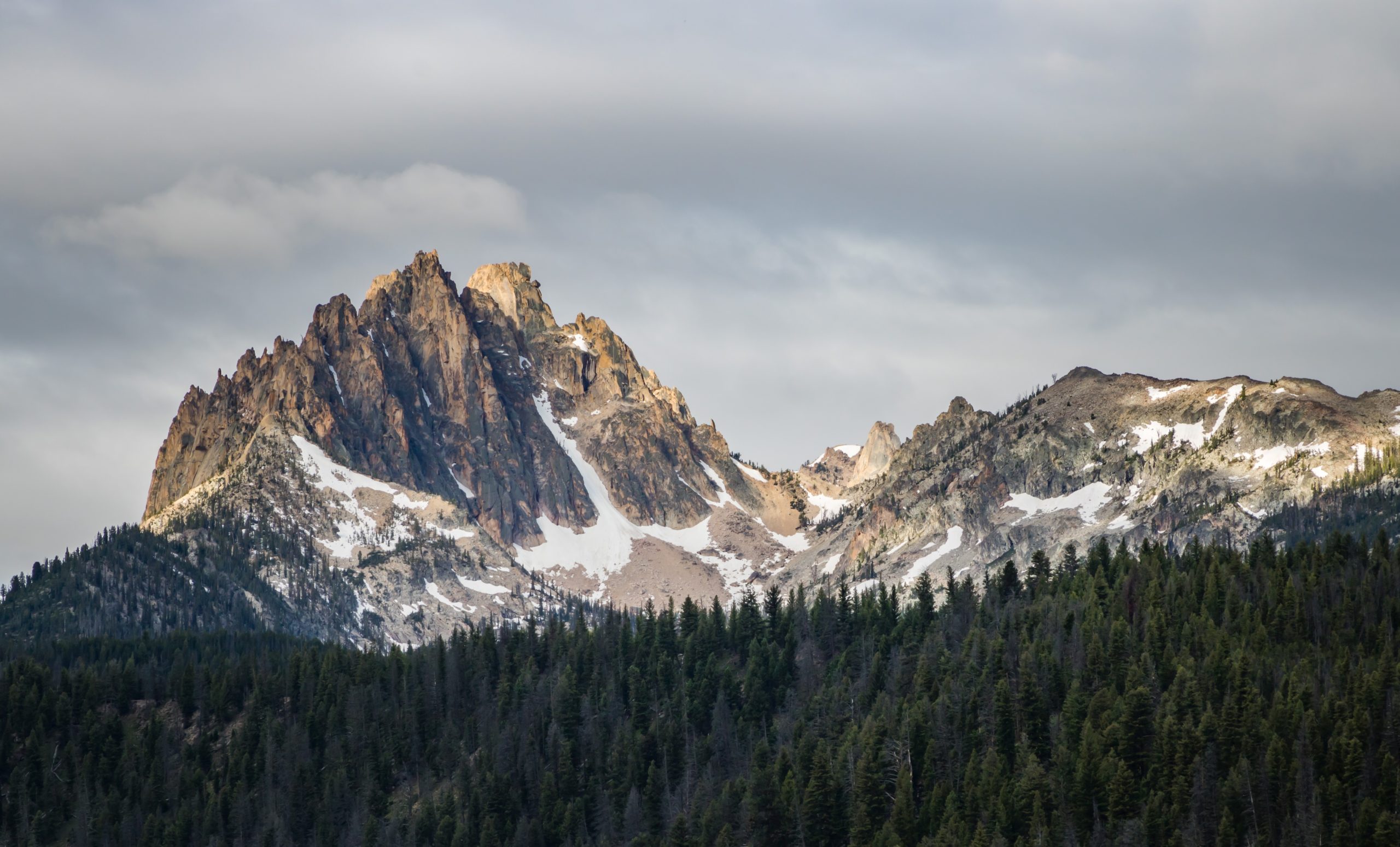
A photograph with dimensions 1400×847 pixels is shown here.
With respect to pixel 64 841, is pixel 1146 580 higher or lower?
higher

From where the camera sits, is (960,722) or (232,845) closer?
(960,722)

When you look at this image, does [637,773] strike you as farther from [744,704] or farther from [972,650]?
[972,650]

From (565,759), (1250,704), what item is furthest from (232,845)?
(1250,704)

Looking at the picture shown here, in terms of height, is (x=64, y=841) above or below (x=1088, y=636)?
below

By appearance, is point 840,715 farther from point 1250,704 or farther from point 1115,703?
point 1250,704

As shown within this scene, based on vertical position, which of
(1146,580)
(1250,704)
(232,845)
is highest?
(1146,580)

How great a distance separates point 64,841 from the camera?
643 ft

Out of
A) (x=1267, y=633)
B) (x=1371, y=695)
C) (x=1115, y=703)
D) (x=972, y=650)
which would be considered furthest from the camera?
(x=972, y=650)

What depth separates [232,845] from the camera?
19250 cm

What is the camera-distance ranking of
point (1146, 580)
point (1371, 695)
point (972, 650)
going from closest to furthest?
1. point (1371, 695)
2. point (972, 650)
3. point (1146, 580)

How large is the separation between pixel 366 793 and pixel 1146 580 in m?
96.8

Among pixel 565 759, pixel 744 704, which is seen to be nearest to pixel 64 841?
pixel 565 759

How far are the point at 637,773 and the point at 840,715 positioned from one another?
24483mm

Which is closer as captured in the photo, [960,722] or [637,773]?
[960,722]
